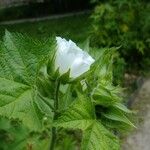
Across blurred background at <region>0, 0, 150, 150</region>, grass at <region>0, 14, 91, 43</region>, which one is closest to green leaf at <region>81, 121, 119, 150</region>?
blurred background at <region>0, 0, 150, 150</region>

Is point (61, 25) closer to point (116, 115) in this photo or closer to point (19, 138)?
point (19, 138)

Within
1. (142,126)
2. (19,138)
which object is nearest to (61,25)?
(142,126)

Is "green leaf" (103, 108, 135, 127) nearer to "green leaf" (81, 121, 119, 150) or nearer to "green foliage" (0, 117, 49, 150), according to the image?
"green leaf" (81, 121, 119, 150)

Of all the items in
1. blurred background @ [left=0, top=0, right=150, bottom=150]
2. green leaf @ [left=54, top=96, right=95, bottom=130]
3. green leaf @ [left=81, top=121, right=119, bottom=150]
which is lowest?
blurred background @ [left=0, top=0, right=150, bottom=150]

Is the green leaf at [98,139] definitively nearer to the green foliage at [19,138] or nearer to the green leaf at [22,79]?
the green leaf at [22,79]

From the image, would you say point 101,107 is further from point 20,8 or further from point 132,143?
point 20,8

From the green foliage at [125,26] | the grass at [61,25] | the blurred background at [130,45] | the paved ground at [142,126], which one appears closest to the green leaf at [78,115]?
the blurred background at [130,45]

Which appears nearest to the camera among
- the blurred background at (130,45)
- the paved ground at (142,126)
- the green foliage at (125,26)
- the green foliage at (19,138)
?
the green foliage at (19,138)
